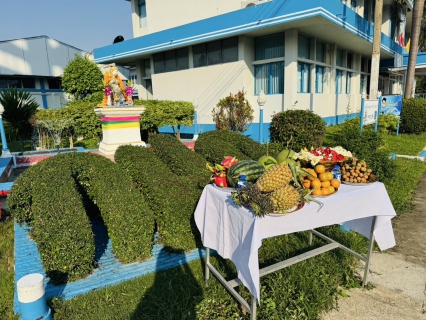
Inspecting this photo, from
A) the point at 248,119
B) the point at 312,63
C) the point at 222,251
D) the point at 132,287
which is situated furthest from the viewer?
the point at 312,63

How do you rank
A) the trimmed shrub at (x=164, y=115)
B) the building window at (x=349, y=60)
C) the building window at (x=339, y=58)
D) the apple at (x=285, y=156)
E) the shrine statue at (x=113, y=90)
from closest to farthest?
the apple at (x=285, y=156)
the shrine statue at (x=113, y=90)
the trimmed shrub at (x=164, y=115)
the building window at (x=339, y=58)
the building window at (x=349, y=60)

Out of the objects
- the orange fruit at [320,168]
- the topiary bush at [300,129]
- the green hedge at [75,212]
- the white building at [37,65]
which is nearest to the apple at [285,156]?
the orange fruit at [320,168]

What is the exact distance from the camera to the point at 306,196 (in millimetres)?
A: 2311

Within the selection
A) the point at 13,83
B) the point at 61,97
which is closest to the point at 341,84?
the point at 61,97

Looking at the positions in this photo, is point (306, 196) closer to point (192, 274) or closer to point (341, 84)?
point (192, 274)

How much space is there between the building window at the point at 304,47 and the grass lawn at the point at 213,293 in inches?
410

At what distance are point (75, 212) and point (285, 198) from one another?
97.5 inches

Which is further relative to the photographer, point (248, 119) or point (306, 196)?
point (248, 119)

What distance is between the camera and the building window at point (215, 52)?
13.2m

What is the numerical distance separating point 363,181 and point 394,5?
2007cm

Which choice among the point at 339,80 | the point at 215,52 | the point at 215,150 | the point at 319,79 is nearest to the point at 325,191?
the point at 215,150

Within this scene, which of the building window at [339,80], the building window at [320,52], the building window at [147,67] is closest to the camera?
the building window at [320,52]

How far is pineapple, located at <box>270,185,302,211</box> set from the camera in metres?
2.12

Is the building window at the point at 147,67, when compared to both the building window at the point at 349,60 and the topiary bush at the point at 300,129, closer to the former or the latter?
the building window at the point at 349,60
